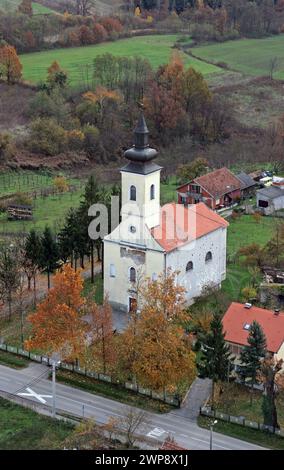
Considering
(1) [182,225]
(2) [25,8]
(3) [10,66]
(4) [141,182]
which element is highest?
(2) [25,8]

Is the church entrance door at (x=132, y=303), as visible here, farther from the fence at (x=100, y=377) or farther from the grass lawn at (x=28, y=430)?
the grass lawn at (x=28, y=430)

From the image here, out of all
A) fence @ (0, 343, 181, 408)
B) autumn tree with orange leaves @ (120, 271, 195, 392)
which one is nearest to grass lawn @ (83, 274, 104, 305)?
fence @ (0, 343, 181, 408)

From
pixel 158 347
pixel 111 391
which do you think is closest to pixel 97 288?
pixel 111 391

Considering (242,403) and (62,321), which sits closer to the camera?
(242,403)

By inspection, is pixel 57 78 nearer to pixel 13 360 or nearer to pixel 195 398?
pixel 13 360

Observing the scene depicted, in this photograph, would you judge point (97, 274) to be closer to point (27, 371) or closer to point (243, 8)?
point (27, 371)

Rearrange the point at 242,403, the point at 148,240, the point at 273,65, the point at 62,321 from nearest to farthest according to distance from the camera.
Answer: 1. the point at 242,403
2. the point at 62,321
3. the point at 148,240
4. the point at 273,65

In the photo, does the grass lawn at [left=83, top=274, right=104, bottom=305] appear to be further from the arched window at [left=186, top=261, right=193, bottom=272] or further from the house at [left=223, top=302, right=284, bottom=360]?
the house at [left=223, top=302, right=284, bottom=360]
